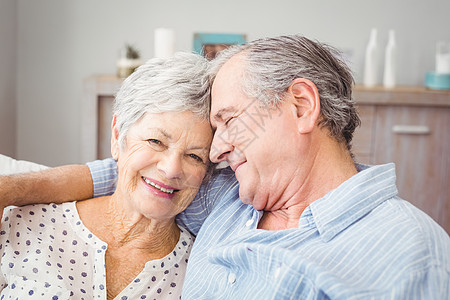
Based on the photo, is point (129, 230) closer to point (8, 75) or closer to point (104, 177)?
point (104, 177)

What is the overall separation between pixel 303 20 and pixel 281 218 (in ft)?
8.29

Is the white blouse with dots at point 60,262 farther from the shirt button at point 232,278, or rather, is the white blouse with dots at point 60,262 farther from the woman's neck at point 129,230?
the shirt button at point 232,278

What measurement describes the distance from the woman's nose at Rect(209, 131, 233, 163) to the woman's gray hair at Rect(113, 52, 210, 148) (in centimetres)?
7

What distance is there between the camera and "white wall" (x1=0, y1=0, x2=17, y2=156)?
3.46 meters

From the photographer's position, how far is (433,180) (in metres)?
3.53

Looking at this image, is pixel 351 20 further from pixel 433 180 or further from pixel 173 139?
pixel 173 139

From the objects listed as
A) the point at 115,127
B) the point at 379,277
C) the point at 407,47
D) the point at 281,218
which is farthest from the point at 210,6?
the point at 379,277

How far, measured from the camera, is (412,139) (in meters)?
3.48

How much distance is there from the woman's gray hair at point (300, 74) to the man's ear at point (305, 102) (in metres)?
0.02

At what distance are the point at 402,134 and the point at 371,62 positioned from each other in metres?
0.50

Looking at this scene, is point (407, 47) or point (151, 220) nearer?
point (151, 220)

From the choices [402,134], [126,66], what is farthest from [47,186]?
[402,134]

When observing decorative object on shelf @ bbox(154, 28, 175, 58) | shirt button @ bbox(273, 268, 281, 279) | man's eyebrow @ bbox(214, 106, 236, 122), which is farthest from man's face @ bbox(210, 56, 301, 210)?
decorative object on shelf @ bbox(154, 28, 175, 58)

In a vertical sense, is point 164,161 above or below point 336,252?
above
